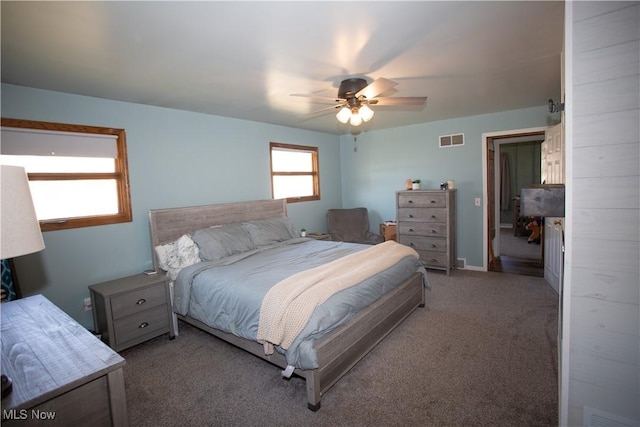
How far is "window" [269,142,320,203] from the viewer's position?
16.2 feet

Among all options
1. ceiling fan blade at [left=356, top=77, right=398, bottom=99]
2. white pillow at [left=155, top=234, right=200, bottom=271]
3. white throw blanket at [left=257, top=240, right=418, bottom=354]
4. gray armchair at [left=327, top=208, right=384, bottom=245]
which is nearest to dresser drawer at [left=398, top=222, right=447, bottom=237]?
gray armchair at [left=327, top=208, right=384, bottom=245]

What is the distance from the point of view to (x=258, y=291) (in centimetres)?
237

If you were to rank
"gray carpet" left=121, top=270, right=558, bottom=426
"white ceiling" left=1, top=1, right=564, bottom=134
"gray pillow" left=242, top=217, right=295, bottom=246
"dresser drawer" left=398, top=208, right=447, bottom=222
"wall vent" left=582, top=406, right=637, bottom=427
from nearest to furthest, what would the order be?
"wall vent" left=582, top=406, right=637, bottom=427, "white ceiling" left=1, top=1, right=564, bottom=134, "gray carpet" left=121, top=270, right=558, bottom=426, "gray pillow" left=242, top=217, right=295, bottom=246, "dresser drawer" left=398, top=208, right=447, bottom=222

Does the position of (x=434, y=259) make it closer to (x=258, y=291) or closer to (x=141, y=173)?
(x=258, y=291)

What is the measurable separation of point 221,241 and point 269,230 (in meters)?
0.75

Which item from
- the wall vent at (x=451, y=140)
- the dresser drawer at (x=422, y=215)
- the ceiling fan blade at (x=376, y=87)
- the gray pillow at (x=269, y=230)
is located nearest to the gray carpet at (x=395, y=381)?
the gray pillow at (x=269, y=230)

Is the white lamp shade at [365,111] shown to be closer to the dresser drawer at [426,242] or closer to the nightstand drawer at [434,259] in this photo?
the dresser drawer at [426,242]

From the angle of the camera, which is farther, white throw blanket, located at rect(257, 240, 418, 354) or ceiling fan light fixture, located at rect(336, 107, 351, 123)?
ceiling fan light fixture, located at rect(336, 107, 351, 123)

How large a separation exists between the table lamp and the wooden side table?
0.09m

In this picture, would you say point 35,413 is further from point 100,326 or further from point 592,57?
point 592,57

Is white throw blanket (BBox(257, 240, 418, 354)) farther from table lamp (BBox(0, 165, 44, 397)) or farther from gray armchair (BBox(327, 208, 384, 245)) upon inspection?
gray armchair (BBox(327, 208, 384, 245))

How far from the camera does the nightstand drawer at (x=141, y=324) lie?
270cm

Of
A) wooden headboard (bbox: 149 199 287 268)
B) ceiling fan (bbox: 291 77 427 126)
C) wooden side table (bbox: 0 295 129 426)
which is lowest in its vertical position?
wooden side table (bbox: 0 295 129 426)

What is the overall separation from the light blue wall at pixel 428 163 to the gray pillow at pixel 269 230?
6.82 feet
